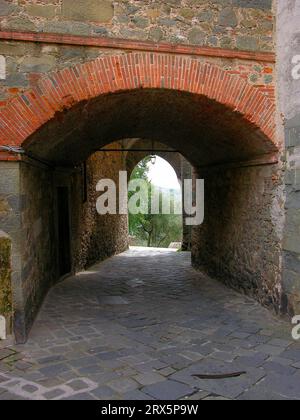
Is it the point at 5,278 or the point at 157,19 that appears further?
the point at 157,19

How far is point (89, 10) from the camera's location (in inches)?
175

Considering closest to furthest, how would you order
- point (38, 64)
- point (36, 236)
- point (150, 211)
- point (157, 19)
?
point (38, 64), point (157, 19), point (36, 236), point (150, 211)

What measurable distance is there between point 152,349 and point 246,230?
8.99 feet

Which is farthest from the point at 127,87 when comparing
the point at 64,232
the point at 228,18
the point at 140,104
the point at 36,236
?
the point at 64,232

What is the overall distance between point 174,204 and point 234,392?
2670cm

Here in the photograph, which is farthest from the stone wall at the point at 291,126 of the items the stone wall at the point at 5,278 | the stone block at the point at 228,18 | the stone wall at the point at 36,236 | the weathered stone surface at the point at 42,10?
the stone wall at the point at 5,278

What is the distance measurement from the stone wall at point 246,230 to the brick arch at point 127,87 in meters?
0.89

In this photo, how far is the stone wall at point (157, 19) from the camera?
14.1ft

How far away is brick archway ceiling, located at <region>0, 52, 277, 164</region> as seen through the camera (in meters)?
4.22

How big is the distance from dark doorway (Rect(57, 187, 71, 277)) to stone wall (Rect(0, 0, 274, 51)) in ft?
13.0

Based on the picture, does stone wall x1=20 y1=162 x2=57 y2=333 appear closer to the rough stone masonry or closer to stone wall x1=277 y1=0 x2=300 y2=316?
the rough stone masonry

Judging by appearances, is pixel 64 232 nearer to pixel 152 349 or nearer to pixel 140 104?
pixel 140 104

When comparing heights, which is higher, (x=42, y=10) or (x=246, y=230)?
(x=42, y=10)
